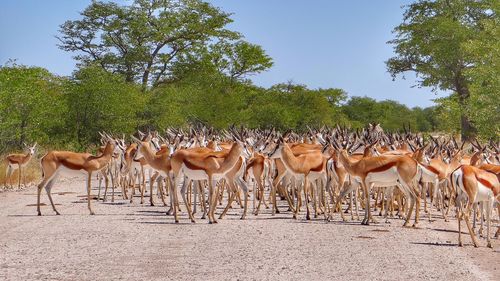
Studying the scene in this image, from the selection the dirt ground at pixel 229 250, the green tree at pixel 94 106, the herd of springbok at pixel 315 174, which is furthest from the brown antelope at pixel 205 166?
the green tree at pixel 94 106

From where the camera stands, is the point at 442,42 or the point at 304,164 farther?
the point at 442,42

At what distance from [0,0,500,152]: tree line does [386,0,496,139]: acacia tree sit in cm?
8

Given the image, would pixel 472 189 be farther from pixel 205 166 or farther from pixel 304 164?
pixel 205 166

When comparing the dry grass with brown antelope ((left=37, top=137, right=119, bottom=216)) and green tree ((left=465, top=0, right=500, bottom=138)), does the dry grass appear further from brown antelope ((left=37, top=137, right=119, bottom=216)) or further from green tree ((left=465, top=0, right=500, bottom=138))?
green tree ((left=465, top=0, right=500, bottom=138))

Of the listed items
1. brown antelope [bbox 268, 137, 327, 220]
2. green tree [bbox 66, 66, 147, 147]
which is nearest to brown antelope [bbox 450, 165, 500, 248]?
brown antelope [bbox 268, 137, 327, 220]

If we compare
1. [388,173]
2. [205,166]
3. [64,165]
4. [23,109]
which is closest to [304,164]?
[388,173]

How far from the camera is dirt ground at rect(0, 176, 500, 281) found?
1012 cm

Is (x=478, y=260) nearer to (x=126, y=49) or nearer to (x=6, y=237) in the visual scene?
(x=6, y=237)

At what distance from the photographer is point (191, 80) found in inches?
2181

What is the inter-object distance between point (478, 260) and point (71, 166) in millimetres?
9738

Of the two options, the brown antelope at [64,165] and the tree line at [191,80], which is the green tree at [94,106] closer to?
the tree line at [191,80]

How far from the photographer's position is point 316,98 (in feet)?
228

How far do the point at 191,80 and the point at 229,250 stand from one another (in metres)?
44.2

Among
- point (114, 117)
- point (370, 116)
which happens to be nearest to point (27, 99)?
point (114, 117)
